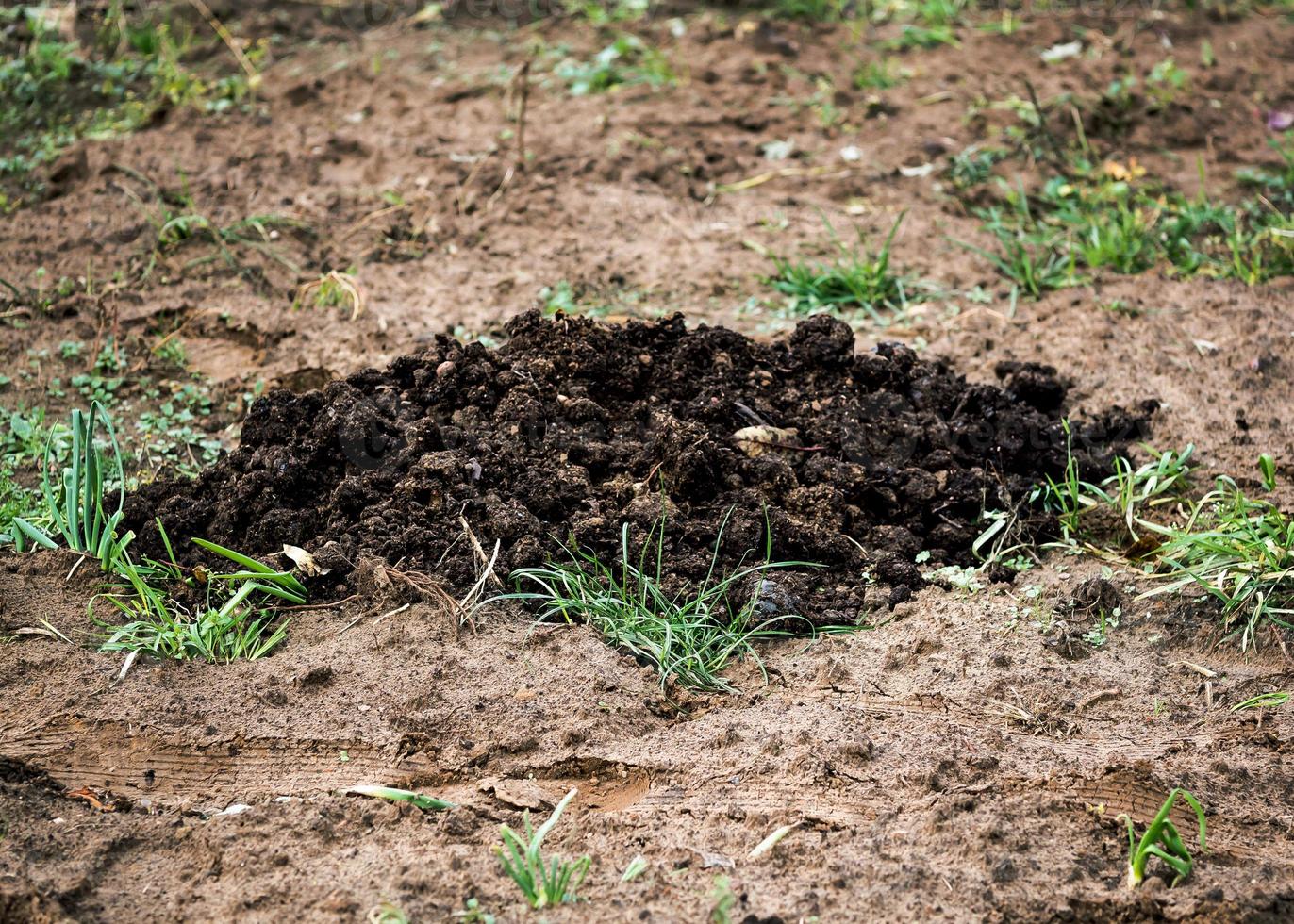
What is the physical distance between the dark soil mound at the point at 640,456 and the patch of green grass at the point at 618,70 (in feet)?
8.51

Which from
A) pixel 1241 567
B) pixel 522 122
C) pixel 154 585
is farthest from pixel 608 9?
pixel 1241 567

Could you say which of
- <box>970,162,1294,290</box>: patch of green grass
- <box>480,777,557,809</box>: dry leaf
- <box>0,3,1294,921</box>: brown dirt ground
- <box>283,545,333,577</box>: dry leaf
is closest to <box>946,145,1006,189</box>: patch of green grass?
<box>970,162,1294,290</box>: patch of green grass

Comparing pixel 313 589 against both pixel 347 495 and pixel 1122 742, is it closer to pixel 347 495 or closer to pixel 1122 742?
pixel 347 495

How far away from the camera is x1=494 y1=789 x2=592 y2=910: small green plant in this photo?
90.2 inches

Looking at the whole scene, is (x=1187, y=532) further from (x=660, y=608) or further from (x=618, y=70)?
(x=618, y=70)

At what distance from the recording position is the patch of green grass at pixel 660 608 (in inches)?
121

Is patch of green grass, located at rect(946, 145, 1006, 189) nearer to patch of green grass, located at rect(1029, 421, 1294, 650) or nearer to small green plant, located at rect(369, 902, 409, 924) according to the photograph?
patch of green grass, located at rect(1029, 421, 1294, 650)

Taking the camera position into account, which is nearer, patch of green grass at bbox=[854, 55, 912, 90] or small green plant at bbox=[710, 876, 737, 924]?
A: small green plant at bbox=[710, 876, 737, 924]

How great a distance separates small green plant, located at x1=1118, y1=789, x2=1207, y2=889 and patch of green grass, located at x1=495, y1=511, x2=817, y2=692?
1.00 meters

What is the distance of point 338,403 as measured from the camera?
358cm

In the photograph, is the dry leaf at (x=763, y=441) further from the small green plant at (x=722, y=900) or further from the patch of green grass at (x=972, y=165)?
the patch of green grass at (x=972, y=165)

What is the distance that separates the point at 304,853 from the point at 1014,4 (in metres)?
6.16

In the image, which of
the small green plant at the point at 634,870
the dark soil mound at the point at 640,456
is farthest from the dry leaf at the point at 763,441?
the small green plant at the point at 634,870

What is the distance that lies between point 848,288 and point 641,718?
2.38 meters
